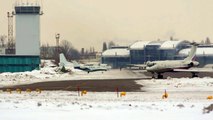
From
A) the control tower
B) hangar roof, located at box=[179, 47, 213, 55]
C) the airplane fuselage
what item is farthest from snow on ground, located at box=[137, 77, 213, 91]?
hangar roof, located at box=[179, 47, 213, 55]

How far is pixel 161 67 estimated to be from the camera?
78000mm

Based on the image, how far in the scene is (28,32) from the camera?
132500 millimetres

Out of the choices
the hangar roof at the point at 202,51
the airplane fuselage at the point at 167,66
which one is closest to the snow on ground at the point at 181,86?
the airplane fuselage at the point at 167,66

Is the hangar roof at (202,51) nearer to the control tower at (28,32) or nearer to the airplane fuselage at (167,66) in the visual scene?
the control tower at (28,32)

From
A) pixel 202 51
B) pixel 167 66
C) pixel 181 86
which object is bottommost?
pixel 181 86

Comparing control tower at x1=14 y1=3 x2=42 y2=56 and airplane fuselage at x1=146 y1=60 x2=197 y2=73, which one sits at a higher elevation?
control tower at x1=14 y1=3 x2=42 y2=56

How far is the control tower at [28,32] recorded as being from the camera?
132m

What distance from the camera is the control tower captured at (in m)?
132

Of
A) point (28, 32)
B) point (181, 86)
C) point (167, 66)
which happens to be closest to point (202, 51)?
point (28, 32)

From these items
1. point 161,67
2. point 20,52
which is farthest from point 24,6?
point 161,67

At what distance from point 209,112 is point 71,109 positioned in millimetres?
7743

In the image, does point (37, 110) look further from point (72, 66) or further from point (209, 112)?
point (72, 66)

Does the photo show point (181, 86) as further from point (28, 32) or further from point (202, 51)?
point (202, 51)

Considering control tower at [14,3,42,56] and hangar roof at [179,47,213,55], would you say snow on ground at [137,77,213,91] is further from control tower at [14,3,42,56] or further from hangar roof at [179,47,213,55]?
hangar roof at [179,47,213,55]
